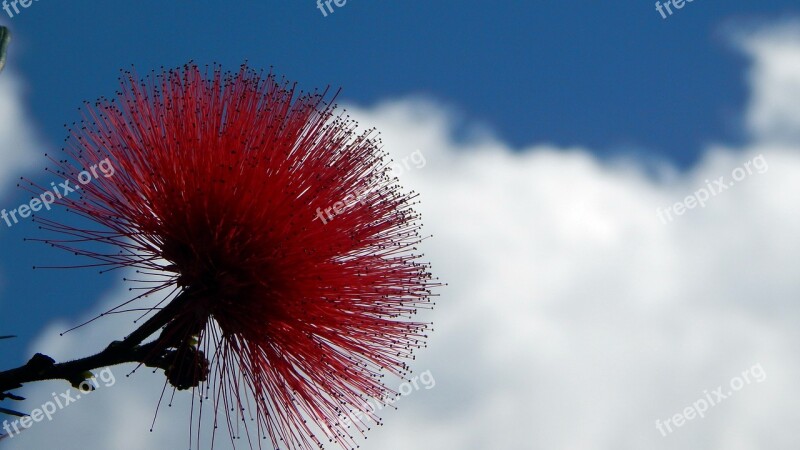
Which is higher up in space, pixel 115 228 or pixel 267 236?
pixel 115 228

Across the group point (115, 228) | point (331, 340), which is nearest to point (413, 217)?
point (331, 340)

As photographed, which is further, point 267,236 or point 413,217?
point 413,217

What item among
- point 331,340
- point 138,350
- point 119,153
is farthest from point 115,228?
point 331,340

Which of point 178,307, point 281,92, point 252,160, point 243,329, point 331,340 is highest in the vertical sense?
point 281,92

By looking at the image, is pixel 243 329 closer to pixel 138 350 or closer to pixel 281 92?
pixel 138 350

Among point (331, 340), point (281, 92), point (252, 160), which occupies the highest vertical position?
point (281, 92)

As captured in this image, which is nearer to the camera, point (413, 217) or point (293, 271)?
point (293, 271)

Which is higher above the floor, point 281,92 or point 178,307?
point 281,92

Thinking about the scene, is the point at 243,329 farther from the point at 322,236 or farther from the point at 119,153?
the point at 119,153
